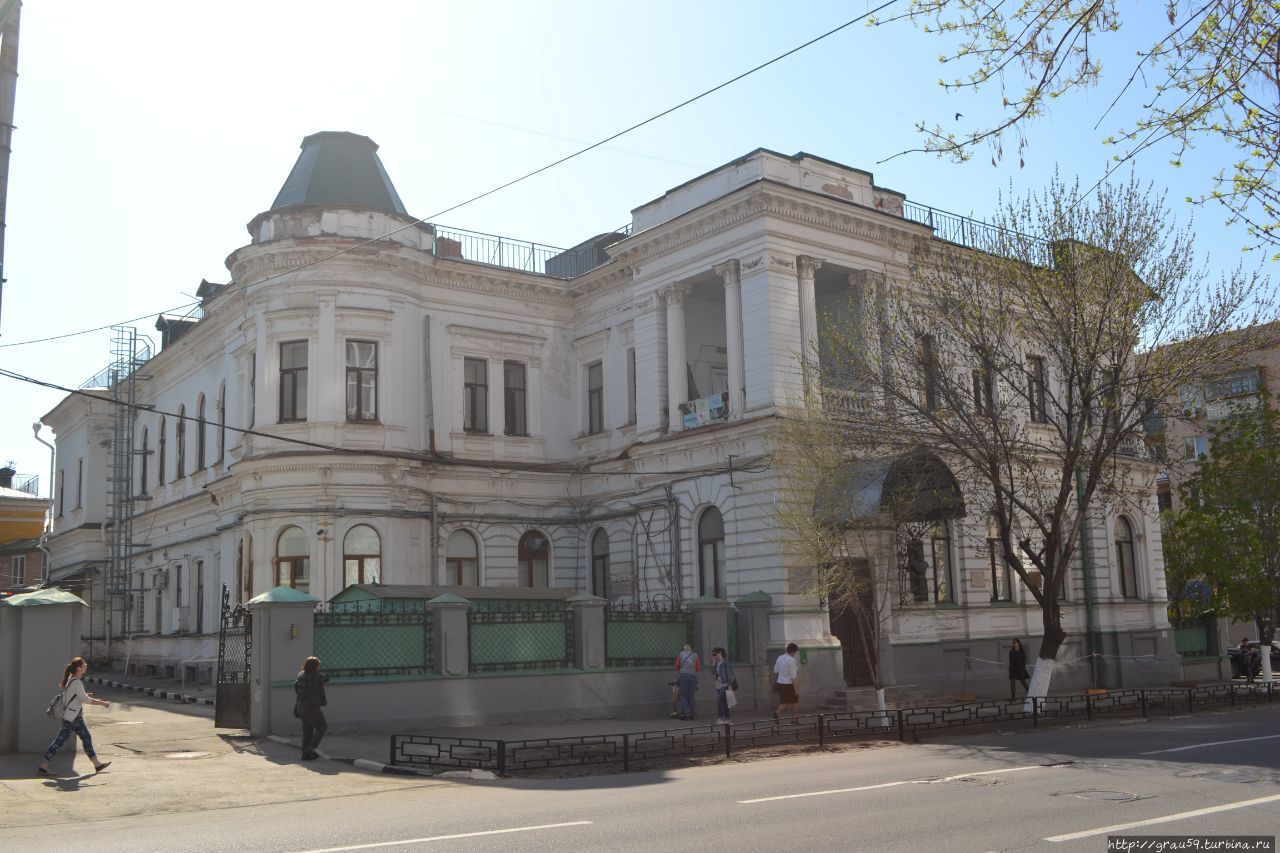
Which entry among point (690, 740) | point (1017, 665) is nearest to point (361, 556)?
point (690, 740)

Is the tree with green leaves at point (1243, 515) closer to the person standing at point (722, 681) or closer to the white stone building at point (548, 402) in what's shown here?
the white stone building at point (548, 402)

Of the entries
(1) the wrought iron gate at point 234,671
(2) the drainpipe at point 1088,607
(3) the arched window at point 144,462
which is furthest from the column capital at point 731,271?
(3) the arched window at point 144,462

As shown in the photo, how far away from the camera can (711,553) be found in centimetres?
2939

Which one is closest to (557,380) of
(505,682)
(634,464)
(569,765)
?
(634,464)

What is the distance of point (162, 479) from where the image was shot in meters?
41.5

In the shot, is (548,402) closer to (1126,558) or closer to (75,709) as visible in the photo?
(1126,558)

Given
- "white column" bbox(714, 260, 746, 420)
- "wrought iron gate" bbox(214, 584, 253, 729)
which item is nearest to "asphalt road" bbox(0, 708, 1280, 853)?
"wrought iron gate" bbox(214, 584, 253, 729)

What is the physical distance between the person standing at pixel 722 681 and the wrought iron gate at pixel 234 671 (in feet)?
27.9

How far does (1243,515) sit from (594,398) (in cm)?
1868

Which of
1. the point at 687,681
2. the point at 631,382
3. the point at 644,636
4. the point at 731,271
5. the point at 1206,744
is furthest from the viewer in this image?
the point at 631,382

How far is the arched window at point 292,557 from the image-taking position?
1176 inches

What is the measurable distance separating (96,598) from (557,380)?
2403 cm

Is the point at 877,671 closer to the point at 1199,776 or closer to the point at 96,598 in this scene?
the point at 1199,776

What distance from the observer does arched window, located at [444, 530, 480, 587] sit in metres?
31.9
